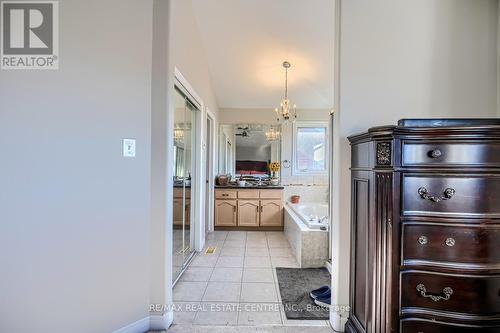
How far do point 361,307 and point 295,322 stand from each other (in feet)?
2.00

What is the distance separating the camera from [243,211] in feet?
16.2

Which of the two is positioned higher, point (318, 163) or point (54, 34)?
point (54, 34)

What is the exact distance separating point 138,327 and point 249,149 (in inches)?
162

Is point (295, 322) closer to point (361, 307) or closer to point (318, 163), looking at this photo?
point (361, 307)

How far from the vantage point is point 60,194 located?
1.56 metres

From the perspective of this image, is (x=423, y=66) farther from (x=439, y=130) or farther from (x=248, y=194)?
(x=248, y=194)

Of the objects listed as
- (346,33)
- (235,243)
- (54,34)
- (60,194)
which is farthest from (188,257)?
(346,33)

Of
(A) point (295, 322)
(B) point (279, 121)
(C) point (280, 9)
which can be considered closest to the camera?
(A) point (295, 322)

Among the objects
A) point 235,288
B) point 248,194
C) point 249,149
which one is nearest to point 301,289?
point 235,288

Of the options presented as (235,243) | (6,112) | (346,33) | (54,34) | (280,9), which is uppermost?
(280,9)

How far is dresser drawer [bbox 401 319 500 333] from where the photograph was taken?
1398 mm

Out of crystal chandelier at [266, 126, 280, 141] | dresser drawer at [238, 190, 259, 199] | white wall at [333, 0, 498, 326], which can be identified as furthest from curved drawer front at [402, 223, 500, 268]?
crystal chandelier at [266, 126, 280, 141]

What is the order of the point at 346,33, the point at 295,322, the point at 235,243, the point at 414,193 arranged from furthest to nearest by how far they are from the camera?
1. the point at 235,243
2. the point at 295,322
3. the point at 346,33
4. the point at 414,193

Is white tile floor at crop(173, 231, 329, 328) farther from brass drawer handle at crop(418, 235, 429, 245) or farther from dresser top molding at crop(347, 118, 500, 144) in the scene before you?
dresser top molding at crop(347, 118, 500, 144)
